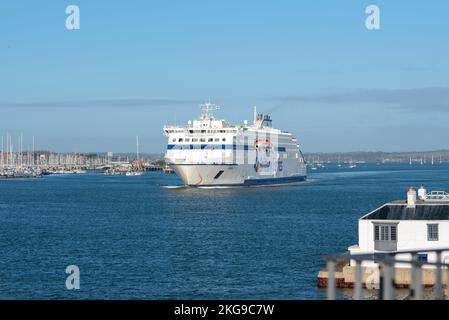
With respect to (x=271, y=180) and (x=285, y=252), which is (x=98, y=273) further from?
(x=271, y=180)

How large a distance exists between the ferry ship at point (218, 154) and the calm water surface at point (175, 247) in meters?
20.0

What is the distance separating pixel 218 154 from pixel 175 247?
55.6m

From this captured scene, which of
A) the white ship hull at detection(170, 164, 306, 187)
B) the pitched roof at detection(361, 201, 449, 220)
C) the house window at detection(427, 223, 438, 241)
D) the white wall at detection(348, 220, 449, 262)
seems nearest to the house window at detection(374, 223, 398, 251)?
the white wall at detection(348, 220, 449, 262)

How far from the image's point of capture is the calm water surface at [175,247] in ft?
95.6

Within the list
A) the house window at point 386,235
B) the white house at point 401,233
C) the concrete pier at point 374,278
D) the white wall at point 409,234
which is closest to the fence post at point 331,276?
the concrete pier at point 374,278

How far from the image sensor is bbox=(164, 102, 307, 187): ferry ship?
96062mm

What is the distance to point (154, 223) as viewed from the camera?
56.0 m

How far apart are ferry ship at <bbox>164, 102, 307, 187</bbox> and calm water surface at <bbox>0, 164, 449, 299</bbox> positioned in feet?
65.6

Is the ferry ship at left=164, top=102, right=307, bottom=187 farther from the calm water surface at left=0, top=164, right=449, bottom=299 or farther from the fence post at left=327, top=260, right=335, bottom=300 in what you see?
the fence post at left=327, top=260, right=335, bottom=300

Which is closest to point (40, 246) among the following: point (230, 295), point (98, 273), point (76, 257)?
point (76, 257)

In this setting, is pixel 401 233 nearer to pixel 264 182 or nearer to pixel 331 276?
pixel 331 276

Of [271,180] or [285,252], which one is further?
[271,180]

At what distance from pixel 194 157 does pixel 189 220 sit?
38346 millimetres

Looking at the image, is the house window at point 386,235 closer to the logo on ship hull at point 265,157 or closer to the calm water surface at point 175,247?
the calm water surface at point 175,247
